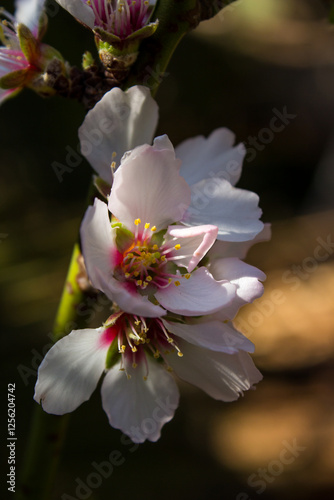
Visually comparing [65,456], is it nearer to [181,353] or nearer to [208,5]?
[181,353]

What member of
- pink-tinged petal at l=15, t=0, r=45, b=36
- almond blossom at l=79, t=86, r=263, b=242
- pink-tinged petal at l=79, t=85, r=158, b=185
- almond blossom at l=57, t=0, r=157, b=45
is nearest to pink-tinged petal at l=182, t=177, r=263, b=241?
almond blossom at l=79, t=86, r=263, b=242

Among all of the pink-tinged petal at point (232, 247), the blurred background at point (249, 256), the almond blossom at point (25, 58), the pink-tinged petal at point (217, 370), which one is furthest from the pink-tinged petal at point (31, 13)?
the blurred background at point (249, 256)

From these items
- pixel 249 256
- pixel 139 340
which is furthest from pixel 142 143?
pixel 249 256

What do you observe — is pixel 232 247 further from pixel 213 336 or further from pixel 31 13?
pixel 31 13

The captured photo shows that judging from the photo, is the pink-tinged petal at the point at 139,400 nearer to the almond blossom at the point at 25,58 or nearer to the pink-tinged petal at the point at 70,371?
the pink-tinged petal at the point at 70,371

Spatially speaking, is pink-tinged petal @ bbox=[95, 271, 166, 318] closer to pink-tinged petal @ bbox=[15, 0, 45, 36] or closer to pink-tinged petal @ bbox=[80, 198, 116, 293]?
pink-tinged petal @ bbox=[80, 198, 116, 293]

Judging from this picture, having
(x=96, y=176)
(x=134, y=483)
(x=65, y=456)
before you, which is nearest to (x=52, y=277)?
(x=65, y=456)
